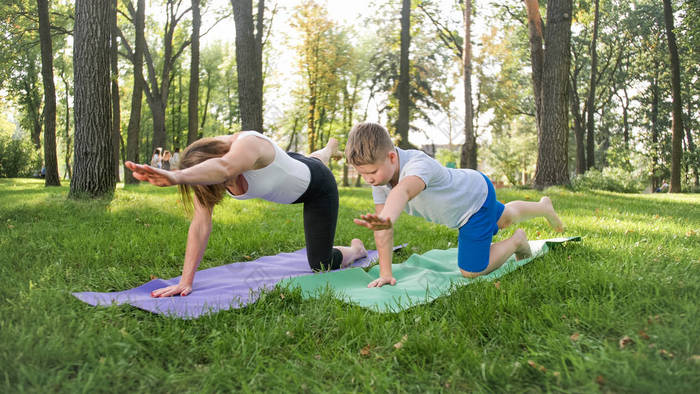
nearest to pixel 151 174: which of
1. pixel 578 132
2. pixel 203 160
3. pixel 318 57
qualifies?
pixel 203 160

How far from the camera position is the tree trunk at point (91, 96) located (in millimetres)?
7475

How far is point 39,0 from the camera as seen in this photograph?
42.9ft

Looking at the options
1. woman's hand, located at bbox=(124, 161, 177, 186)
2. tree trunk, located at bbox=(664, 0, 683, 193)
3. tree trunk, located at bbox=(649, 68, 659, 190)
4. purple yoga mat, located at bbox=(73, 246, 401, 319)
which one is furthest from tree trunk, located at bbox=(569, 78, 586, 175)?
woman's hand, located at bbox=(124, 161, 177, 186)

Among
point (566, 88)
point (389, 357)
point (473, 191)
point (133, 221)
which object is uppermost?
point (566, 88)

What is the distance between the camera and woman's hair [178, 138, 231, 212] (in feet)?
9.46

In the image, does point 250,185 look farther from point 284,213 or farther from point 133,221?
point 284,213

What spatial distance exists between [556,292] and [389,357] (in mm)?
1334

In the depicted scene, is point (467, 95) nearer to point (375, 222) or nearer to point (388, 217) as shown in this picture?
point (388, 217)

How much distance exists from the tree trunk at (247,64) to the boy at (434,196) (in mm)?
6315

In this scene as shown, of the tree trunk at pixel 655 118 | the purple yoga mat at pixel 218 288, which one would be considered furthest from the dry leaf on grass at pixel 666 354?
the tree trunk at pixel 655 118

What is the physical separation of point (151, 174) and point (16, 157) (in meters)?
32.4

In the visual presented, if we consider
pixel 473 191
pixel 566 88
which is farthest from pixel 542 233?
pixel 566 88

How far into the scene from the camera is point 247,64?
902 cm

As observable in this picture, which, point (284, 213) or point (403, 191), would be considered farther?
point (284, 213)
